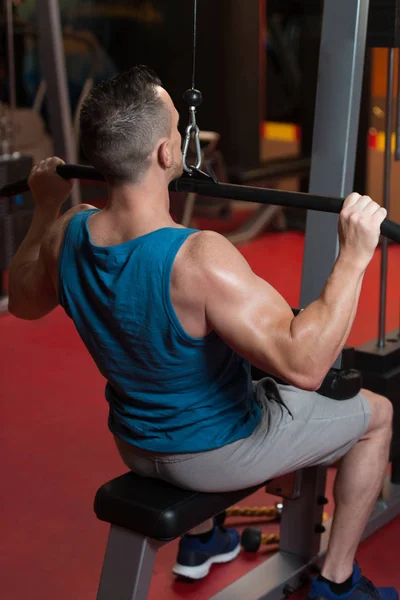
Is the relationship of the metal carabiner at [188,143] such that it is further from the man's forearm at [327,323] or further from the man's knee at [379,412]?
the man's knee at [379,412]

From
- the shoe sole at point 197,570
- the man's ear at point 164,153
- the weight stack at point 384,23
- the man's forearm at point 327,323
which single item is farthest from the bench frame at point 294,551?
the weight stack at point 384,23

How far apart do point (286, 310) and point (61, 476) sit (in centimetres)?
149

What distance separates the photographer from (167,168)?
5.29ft

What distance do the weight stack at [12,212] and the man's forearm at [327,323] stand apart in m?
3.10

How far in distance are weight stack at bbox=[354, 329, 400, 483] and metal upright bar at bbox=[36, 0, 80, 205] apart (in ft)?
6.97

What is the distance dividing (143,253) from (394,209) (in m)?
4.37

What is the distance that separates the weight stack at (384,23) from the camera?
2.15m

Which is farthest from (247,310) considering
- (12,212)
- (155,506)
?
(12,212)

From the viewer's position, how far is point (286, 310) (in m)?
1.55

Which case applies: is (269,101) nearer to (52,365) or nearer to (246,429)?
(52,365)

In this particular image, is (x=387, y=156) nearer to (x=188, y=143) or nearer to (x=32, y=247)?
(x=188, y=143)

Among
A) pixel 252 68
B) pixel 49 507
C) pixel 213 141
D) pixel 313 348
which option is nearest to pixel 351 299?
pixel 313 348

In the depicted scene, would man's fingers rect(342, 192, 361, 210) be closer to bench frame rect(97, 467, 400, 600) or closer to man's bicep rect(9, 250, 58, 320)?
man's bicep rect(9, 250, 58, 320)

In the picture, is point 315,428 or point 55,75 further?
point 55,75
